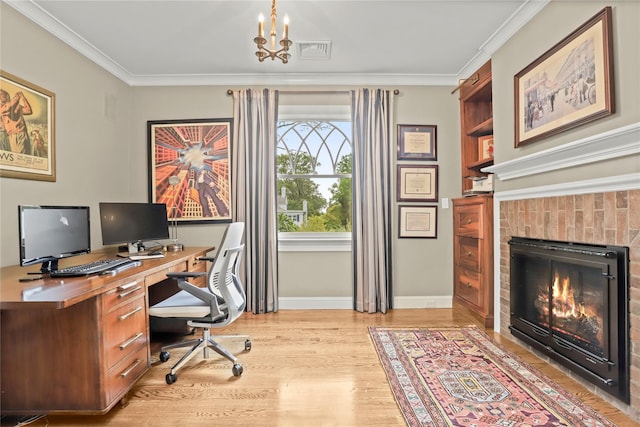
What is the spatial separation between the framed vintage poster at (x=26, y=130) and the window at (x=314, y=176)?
6.85 feet

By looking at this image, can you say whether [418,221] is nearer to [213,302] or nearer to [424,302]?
[424,302]

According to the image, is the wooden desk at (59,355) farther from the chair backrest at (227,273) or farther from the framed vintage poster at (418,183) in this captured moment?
the framed vintage poster at (418,183)

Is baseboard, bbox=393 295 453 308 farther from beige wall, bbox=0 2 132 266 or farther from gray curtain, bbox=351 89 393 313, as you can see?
beige wall, bbox=0 2 132 266

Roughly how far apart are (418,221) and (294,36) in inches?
90.8

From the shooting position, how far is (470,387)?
2061 mm

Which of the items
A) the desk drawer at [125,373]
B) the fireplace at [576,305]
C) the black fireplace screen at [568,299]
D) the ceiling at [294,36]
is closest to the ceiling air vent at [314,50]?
the ceiling at [294,36]

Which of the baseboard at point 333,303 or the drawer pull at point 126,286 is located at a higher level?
the drawer pull at point 126,286

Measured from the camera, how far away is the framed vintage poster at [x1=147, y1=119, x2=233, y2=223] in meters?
3.70

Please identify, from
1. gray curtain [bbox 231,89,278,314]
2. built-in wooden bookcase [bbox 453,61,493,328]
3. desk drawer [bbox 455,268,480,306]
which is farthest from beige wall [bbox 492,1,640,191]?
gray curtain [bbox 231,89,278,314]

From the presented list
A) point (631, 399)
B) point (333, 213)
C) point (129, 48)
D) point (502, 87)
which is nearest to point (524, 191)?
point (502, 87)

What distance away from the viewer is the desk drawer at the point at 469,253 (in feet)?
10.4

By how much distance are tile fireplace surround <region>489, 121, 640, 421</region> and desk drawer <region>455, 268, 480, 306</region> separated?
0.86 feet

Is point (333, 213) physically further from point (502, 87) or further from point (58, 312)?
point (58, 312)

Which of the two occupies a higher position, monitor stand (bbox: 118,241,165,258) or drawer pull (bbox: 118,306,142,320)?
monitor stand (bbox: 118,241,165,258)
